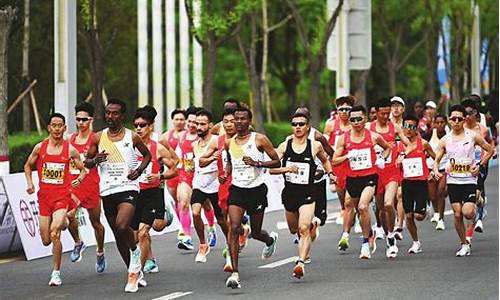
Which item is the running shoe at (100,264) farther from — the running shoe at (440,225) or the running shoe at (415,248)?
the running shoe at (440,225)

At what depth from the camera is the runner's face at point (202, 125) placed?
19.0m

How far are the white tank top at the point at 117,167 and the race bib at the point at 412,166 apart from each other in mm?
5203

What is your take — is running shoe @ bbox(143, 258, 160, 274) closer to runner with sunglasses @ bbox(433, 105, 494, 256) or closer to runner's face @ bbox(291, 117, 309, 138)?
runner's face @ bbox(291, 117, 309, 138)

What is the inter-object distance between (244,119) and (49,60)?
117 feet

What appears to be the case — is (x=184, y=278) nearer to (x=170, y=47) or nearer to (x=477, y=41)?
(x=170, y=47)

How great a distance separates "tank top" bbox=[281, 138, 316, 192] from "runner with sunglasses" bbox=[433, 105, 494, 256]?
265 cm

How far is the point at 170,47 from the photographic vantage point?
39.8m

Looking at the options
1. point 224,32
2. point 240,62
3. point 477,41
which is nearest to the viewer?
point 224,32

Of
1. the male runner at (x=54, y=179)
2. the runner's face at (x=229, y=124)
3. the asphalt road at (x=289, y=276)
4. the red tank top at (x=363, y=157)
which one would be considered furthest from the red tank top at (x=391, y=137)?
the male runner at (x=54, y=179)

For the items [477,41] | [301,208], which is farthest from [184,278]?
[477,41]

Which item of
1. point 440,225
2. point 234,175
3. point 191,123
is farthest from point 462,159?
point 440,225

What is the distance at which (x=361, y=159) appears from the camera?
1869 cm

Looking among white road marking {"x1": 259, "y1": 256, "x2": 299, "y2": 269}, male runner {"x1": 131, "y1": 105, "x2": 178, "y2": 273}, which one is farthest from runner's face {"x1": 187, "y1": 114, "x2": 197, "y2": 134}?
male runner {"x1": 131, "y1": 105, "x2": 178, "y2": 273}

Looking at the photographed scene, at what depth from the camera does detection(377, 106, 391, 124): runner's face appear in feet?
64.6
